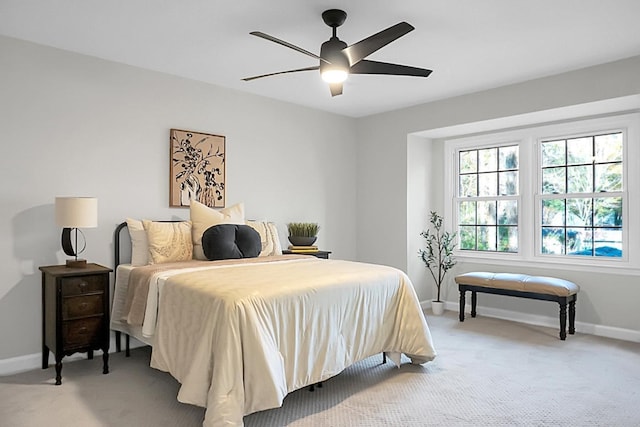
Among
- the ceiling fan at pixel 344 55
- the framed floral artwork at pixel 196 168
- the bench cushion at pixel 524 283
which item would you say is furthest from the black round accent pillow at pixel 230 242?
the bench cushion at pixel 524 283

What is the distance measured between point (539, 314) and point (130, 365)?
13.4 feet

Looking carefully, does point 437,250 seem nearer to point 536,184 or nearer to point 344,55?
point 536,184

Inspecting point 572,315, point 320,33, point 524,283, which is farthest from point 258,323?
point 572,315

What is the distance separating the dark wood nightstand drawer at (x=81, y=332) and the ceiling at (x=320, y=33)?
211 centimetres

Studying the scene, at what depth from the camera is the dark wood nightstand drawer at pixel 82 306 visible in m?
3.11

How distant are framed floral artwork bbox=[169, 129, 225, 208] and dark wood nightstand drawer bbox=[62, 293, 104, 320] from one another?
121 centimetres

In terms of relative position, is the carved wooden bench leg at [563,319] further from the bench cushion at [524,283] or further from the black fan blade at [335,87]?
the black fan blade at [335,87]

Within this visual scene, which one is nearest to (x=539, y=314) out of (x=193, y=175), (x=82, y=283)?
(x=193, y=175)

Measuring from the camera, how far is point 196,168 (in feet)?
14.3

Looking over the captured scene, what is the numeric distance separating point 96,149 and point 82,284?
1208 mm

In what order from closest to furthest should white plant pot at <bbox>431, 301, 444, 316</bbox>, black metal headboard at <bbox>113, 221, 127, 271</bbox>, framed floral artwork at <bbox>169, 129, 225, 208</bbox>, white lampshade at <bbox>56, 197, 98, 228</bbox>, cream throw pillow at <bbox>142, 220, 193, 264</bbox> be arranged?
white lampshade at <bbox>56, 197, 98, 228</bbox> → cream throw pillow at <bbox>142, 220, 193, 264</bbox> → black metal headboard at <bbox>113, 221, 127, 271</bbox> → framed floral artwork at <bbox>169, 129, 225, 208</bbox> → white plant pot at <bbox>431, 301, 444, 316</bbox>

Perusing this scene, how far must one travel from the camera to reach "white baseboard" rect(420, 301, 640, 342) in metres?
4.20

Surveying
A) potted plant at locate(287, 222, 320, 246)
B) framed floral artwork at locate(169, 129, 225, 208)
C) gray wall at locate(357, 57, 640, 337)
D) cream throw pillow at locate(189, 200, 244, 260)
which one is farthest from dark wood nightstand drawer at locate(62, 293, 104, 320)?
gray wall at locate(357, 57, 640, 337)

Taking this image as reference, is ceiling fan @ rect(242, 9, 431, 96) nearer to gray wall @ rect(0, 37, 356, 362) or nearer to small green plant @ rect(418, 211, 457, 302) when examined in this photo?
gray wall @ rect(0, 37, 356, 362)
